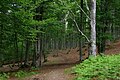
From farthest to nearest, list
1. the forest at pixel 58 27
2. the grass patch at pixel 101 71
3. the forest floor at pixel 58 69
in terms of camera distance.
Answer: the forest floor at pixel 58 69 → the forest at pixel 58 27 → the grass patch at pixel 101 71

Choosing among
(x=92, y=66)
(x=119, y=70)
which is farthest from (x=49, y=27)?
(x=119, y=70)

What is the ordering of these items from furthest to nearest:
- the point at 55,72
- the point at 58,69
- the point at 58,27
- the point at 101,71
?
1. the point at 58,27
2. the point at 58,69
3. the point at 55,72
4. the point at 101,71

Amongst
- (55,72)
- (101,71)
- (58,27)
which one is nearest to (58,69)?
(55,72)

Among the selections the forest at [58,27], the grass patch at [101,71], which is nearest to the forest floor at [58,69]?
the forest at [58,27]

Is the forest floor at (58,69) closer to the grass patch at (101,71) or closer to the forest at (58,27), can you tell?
the forest at (58,27)

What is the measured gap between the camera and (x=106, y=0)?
2384 centimetres

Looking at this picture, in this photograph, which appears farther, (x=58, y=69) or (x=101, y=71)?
(x=58, y=69)

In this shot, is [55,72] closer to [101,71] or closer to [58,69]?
[58,69]

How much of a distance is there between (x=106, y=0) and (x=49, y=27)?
19.5 ft

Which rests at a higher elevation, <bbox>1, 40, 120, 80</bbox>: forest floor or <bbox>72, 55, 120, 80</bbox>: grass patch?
<bbox>72, 55, 120, 80</bbox>: grass patch

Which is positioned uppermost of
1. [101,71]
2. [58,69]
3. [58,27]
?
[58,27]

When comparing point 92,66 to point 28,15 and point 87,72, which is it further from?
point 28,15

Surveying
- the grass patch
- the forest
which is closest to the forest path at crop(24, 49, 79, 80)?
the forest

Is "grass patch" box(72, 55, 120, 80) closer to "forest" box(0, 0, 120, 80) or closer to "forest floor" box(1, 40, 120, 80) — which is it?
"forest" box(0, 0, 120, 80)
